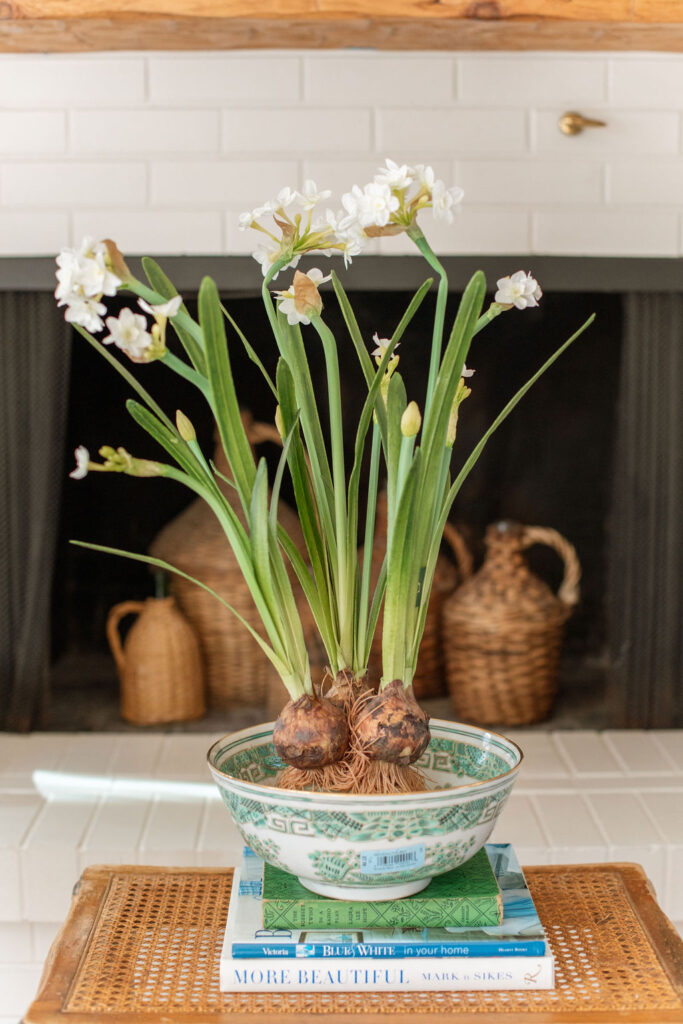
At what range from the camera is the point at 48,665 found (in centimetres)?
214

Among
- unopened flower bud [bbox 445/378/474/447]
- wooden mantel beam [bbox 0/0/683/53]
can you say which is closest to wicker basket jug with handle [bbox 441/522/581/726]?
wooden mantel beam [bbox 0/0/683/53]

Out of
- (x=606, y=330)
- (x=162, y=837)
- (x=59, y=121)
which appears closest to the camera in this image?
(x=162, y=837)

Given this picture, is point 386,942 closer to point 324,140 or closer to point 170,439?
point 170,439

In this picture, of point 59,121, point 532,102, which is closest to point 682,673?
→ point 532,102

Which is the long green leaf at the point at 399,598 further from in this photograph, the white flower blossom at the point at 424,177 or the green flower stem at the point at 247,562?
the white flower blossom at the point at 424,177

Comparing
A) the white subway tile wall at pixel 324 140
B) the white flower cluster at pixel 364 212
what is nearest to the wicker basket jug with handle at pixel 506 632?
the white subway tile wall at pixel 324 140

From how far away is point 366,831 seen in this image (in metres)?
0.79

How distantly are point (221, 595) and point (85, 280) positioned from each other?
4.86ft

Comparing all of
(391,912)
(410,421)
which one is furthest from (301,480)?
(391,912)

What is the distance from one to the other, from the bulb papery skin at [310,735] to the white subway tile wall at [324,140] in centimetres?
131

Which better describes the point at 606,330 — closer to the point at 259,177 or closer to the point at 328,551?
the point at 259,177

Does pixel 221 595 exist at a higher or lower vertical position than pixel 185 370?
lower

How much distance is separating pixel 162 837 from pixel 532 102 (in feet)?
4.69

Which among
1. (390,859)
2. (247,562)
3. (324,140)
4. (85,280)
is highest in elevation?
(324,140)
